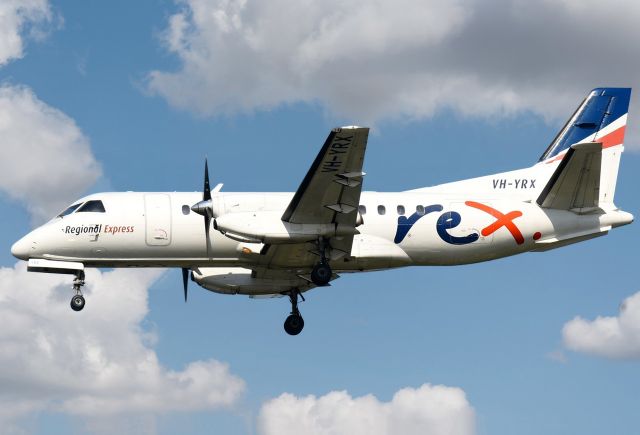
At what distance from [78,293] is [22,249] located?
77.7 inches

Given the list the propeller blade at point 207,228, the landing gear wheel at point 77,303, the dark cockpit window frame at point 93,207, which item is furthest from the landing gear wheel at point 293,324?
the dark cockpit window frame at point 93,207

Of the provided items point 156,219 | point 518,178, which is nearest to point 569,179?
point 518,178

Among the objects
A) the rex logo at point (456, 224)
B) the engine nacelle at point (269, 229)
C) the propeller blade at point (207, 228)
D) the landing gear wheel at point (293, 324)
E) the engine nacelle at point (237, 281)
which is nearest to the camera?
the engine nacelle at point (269, 229)

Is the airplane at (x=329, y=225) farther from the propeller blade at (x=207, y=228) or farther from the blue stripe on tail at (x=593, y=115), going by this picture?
the blue stripe on tail at (x=593, y=115)

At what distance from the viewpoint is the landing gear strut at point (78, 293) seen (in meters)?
28.7

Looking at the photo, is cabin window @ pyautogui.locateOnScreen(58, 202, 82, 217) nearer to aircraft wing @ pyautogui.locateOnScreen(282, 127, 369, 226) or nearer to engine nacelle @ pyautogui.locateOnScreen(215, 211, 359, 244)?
engine nacelle @ pyautogui.locateOnScreen(215, 211, 359, 244)

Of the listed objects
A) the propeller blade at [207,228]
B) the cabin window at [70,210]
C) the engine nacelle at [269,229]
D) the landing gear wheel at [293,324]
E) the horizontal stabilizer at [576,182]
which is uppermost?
the cabin window at [70,210]

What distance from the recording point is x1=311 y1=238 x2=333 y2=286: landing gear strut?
28.2 meters

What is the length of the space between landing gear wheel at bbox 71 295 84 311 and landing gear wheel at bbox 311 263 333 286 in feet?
21.3

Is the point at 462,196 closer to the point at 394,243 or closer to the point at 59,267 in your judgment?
the point at 394,243

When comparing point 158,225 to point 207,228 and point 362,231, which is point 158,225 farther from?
point 362,231

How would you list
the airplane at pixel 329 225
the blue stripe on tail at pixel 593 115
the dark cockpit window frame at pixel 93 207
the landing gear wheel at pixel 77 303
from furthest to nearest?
1. the blue stripe on tail at pixel 593 115
2. the dark cockpit window frame at pixel 93 207
3. the landing gear wheel at pixel 77 303
4. the airplane at pixel 329 225

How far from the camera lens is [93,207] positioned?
2898 centimetres

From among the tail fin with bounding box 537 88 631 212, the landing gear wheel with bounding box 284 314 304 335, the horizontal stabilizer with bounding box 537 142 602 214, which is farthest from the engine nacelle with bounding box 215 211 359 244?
the tail fin with bounding box 537 88 631 212
